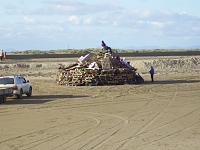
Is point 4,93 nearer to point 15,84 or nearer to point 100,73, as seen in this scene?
point 15,84

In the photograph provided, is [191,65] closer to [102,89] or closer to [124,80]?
[124,80]

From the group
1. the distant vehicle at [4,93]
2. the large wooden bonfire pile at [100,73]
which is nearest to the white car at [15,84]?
the distant vehicle at [4,93]

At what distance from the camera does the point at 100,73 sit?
41.7m

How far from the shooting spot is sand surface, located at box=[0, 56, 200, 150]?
51.2 ft

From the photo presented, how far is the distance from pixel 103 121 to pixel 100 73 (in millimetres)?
21014

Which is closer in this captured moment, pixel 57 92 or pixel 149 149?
pixel 149 149

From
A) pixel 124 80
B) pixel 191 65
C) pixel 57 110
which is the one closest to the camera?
pixel 57 110

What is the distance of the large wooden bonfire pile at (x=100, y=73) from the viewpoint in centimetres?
4162

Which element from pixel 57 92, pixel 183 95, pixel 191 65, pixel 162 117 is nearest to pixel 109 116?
pixel 162 117

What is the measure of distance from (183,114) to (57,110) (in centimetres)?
553

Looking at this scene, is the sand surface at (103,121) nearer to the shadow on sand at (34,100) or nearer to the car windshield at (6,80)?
the shadow on sand at (34,100)

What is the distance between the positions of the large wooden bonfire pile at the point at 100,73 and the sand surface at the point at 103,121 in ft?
21.1

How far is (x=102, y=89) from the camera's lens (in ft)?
125

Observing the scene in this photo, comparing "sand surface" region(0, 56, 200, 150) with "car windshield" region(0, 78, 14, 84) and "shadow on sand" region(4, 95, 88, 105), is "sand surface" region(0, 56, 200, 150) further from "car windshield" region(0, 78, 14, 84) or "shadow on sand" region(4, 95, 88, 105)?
"car windshield" region(0, 78, 14, 84)
